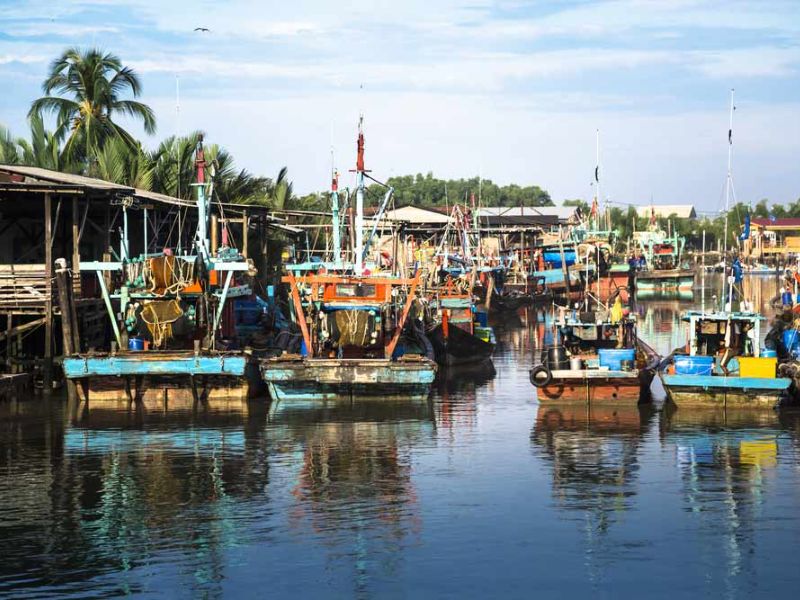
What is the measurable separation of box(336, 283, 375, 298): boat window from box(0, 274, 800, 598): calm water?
10.8ft

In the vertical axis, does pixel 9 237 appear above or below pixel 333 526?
above

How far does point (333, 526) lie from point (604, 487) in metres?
5.29


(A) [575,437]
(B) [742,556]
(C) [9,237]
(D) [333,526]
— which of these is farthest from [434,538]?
(C) [9,237]

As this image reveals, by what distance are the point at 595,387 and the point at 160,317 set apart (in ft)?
35.4

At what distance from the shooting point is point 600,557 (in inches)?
689

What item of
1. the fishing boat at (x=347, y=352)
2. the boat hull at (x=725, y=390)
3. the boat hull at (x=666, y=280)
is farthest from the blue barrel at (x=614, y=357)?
the boat hull at (x=666, y=280)

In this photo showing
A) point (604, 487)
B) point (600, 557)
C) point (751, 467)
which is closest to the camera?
point (600, 557)

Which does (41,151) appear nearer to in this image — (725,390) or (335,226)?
(335,226)

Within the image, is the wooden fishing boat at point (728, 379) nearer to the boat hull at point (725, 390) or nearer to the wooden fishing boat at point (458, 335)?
the boat hull at point (725, 390)

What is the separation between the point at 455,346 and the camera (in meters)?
39.5

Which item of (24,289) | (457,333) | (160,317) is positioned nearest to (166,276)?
(160,317)

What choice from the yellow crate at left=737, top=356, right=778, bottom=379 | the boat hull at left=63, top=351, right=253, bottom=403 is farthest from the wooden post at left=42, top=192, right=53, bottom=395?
the yellow crate at left=737, top=356, right=778, bottom=379

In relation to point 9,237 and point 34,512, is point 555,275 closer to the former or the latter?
point 9,237

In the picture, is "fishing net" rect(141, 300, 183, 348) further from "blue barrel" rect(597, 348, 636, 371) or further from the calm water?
"blue barrel" rect(597, 348, 636, 371)
